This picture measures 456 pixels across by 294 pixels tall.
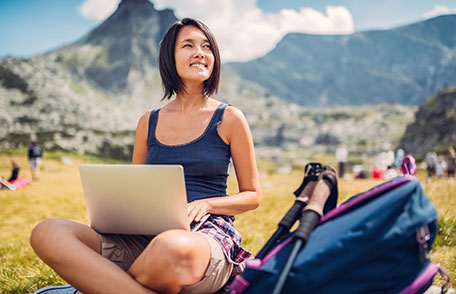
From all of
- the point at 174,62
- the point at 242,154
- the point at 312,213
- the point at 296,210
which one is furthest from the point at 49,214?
the point at 312,213

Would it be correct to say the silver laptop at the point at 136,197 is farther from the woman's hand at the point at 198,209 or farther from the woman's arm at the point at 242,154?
the woman's arm at the point at 242,154

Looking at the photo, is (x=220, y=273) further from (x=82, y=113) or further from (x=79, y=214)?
(x=82, y=113)

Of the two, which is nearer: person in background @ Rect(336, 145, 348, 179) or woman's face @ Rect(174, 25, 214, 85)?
woman's face @ Rect(174, 25, 214, 85)

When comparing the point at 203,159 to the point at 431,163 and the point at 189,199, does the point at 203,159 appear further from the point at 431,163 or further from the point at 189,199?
the point at 431,163

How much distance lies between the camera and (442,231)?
505 cm

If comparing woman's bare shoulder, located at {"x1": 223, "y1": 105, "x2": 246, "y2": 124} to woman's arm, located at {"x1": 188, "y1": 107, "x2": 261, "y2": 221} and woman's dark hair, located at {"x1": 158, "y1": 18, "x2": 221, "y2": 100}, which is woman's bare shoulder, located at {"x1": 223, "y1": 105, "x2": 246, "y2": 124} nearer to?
woman's arm, located at {"x1": 188, "y1": 107, "x2": 261, "y2": 221}

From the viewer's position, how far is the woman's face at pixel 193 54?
317 cm

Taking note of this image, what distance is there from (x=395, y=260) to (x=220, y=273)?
114 centimetres

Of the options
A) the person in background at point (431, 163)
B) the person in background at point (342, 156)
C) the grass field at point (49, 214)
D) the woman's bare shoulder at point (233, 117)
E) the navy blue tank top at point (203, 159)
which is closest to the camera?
the navy blue tank top at point (203, 159)

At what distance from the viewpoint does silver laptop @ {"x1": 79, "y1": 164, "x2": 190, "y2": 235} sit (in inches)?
90.7

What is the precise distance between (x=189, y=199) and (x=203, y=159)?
0.33 metres

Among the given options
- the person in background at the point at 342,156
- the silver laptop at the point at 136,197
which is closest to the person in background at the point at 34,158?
the person in background at the point at 342,156

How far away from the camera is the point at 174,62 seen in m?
3.37

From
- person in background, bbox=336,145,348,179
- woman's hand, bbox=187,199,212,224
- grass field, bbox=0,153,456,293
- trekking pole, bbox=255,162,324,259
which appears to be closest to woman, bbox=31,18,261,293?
woman's hand, bbox=187,199,212,224
